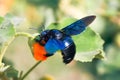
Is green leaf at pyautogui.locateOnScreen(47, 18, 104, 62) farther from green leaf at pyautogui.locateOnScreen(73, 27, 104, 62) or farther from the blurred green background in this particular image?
the blurred green background

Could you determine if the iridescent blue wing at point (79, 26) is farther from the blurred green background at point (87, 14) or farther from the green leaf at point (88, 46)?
the blurred green background at point (87, 14)

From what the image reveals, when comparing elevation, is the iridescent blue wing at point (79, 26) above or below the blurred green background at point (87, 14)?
above

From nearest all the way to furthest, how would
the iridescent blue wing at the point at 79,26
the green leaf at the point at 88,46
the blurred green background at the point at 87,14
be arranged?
the iridescent blue wing at the point at 79,26 < the green leaf at the point at 88,46 < the blurred green background at the point at 87,14

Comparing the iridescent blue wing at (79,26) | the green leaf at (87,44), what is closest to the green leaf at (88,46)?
the green leaf at (87,44)

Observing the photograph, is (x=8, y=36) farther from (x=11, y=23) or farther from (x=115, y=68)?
(x=115, y=68)

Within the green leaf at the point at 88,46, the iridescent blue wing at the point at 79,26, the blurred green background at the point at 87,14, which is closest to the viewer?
the iridescent blue wing at the point at 79,26

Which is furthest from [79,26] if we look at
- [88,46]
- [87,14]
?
[87,14]

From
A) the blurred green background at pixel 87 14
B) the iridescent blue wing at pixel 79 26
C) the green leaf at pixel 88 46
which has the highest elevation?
the iridescent blue wing at pixel 79 26

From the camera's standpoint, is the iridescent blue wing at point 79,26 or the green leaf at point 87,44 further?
the green leaf at point 87,44
